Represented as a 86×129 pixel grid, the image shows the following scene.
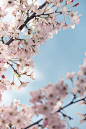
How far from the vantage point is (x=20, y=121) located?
3148mm

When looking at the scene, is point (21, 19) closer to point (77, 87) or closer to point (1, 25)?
point (1, 25)

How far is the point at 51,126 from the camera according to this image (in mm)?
2586

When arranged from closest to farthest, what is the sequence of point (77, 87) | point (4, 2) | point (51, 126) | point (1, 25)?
1. point (77, 87)
2. point (51, 126)
3. point (4, 2)
4. point (1, 25)

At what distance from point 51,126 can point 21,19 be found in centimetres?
393

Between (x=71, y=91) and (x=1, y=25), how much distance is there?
398 cm

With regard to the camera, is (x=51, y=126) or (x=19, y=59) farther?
(x=19, y=59)

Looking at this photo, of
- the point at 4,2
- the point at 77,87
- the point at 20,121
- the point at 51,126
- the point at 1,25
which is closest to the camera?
the point at 77,87

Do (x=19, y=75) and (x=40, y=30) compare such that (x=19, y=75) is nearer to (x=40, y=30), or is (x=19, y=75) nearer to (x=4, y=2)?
(x=40, y=30)

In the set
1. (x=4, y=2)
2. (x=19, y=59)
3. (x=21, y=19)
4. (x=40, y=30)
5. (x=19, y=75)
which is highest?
(x=4, y=2)

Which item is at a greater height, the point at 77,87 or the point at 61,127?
the point at 77,87

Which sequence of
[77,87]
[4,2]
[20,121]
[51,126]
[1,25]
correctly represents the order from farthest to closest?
[1,25] < [4,2] < [20,121] < [51,126] < [77,87]

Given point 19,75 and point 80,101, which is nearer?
point 80,101

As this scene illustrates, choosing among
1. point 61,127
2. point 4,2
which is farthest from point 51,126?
point 4,2

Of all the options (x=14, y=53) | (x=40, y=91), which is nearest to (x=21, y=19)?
(x=14, y=53)
